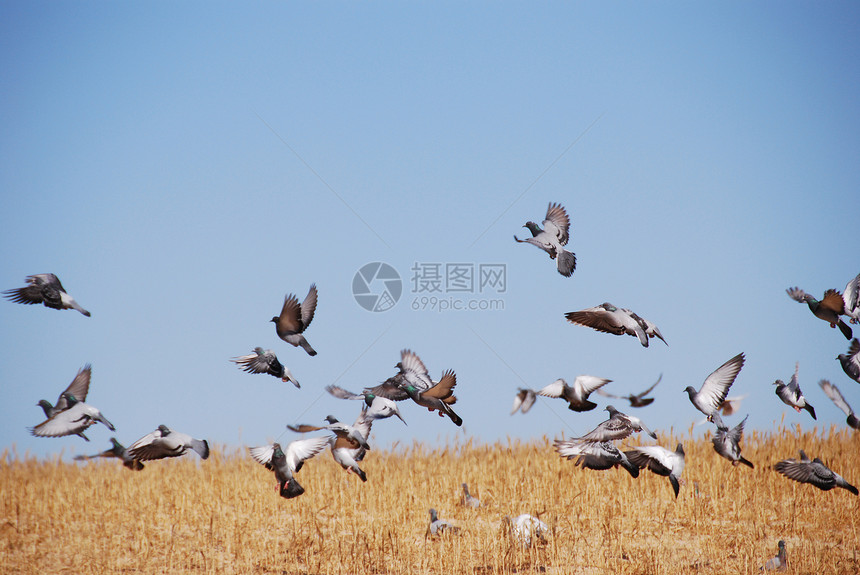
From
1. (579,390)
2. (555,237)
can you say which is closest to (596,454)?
(579,390)

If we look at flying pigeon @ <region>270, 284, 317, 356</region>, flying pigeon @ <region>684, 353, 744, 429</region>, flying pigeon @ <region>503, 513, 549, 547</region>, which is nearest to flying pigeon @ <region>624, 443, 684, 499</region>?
flying pigeon @ <region>684, 353, 744, 429</region>

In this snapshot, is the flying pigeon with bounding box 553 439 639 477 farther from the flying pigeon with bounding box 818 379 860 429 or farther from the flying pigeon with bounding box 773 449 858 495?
the flying pigeon with bounding box 818 379 860 429

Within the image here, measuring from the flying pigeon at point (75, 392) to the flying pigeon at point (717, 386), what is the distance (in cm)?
958

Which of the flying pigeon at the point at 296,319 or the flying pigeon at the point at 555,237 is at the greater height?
the flying pigeon at the point at 555,237

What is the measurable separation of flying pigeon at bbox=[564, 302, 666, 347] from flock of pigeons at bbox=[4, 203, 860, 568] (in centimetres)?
2

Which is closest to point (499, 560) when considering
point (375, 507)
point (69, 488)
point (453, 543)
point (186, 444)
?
point (453, 543)

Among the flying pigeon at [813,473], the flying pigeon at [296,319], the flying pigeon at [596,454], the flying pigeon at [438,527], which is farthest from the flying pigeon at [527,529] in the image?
the flying pigeon at [296,319]

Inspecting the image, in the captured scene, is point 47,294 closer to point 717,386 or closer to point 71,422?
point 71,422

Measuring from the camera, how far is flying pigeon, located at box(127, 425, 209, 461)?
35.1 feet

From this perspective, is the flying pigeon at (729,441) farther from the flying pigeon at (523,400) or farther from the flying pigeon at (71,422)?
the flying pigeon at (71,422)

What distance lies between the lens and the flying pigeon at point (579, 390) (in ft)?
41.8

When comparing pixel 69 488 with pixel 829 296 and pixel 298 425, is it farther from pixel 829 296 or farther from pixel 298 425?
pixel 829 296

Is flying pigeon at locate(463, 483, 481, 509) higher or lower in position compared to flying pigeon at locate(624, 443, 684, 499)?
lower

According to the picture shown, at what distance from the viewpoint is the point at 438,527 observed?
13.8 meters
